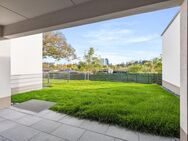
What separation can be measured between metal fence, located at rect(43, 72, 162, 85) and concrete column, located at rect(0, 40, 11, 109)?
516cm

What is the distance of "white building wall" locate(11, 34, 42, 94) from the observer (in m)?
5.38

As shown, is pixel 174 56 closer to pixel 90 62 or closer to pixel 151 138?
pixel 151 138

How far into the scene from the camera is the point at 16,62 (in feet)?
17.9

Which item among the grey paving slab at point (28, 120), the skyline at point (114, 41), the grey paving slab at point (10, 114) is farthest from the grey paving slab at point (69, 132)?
the skyline at point (114, 41)

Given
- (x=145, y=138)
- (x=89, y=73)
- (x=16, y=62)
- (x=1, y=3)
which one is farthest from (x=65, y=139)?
(x=89, y=73)

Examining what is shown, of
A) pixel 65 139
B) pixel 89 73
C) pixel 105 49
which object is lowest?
pixel 65 139

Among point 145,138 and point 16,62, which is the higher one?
point 16,62

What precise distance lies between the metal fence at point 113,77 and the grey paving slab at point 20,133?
670 cm

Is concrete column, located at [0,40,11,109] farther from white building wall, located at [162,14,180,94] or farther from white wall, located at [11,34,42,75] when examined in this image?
white building wall, located at [162,14,180,94]

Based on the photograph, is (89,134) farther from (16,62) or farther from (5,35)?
(16,62)

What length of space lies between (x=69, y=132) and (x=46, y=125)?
1.90ft

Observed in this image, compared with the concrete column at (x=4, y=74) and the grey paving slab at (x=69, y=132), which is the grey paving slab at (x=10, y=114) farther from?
the grey paving slab at (x=69, y=132)

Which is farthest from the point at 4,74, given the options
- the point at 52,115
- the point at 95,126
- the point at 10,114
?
the point at 95,126

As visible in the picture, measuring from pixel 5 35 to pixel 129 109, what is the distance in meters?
3.45
